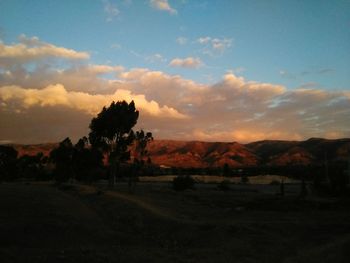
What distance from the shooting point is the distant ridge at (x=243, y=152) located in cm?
14238

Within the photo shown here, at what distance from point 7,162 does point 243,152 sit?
104 meters

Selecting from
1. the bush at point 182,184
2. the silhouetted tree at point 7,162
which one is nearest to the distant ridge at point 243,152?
the silhouetted tree at point 7,162

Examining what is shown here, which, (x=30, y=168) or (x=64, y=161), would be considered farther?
(x=30, y=168)

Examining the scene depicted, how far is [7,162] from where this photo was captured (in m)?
85.7

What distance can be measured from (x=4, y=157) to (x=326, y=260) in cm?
7929

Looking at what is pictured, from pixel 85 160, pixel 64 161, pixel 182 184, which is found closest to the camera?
pixel 182 184

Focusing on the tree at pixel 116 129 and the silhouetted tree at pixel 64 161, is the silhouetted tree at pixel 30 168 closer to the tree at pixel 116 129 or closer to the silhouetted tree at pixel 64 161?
the silhouetted tree at pixel 64 161

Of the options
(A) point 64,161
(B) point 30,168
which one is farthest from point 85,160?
(B) point 30,168

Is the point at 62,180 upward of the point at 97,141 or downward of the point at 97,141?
downward

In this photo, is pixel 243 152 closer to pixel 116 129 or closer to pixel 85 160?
pixel 85 160

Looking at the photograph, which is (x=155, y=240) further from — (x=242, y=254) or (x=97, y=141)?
(x=97, y=141)

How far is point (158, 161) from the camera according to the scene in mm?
171250

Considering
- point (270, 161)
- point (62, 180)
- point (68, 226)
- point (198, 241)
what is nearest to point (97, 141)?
point (62, 180)

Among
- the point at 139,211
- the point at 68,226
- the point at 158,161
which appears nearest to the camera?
the point at 68,226
